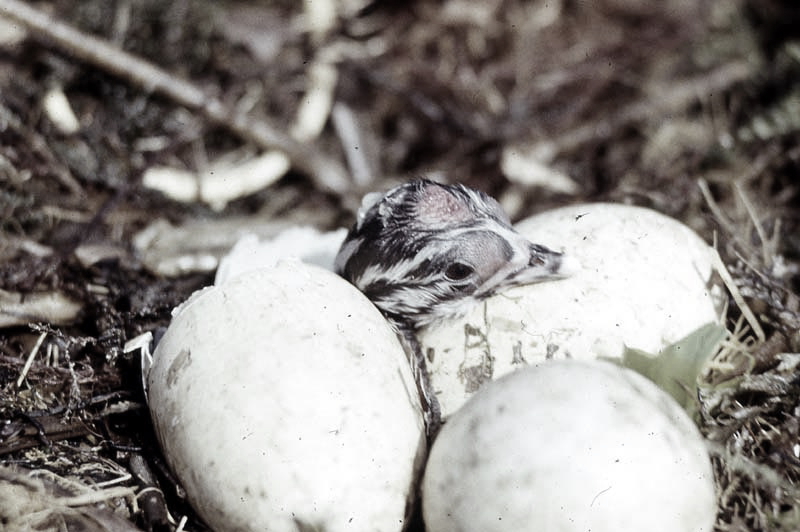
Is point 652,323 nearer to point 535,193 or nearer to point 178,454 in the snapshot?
point 178,454

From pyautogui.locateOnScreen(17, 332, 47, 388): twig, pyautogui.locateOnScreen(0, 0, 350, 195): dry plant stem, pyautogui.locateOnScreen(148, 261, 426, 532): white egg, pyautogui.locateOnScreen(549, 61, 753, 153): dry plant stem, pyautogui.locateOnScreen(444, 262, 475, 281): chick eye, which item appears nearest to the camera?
pyautogui.locateOnScreen(148, 261, 426, 532): white egg

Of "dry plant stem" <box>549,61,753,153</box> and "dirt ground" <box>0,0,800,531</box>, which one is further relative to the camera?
"dry plant stem" <box>549,61,753,153</box>

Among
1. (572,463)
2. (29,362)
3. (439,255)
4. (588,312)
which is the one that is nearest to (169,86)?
(29,362)

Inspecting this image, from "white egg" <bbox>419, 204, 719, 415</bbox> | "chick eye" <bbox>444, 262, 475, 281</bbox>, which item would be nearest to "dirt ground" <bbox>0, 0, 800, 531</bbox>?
"white egg" <bbox>419, 204, 719, 415</bbox>

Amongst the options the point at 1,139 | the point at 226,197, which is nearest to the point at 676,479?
the point at 226,197

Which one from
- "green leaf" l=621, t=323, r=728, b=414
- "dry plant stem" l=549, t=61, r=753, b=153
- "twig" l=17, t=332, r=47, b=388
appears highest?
"green leaf" l=621, t=323, r=728, b=414

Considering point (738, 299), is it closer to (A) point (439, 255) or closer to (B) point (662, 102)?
(A) point (439, 255)

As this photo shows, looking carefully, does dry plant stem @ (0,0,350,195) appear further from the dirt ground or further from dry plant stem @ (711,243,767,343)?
dry plant stem @ (711,243,767,343)

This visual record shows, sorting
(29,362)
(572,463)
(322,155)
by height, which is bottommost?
(322,155)
